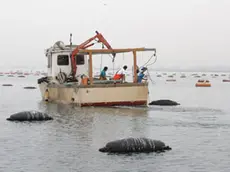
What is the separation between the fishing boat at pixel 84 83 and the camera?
36500mm

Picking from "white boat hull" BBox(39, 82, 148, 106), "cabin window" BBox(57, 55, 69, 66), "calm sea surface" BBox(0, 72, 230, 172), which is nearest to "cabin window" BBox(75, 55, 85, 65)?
"cabin window" BBox(57, 55, 69, 66)

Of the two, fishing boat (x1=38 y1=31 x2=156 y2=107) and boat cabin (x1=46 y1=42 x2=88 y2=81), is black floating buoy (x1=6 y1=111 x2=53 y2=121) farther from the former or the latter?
boat cabin (x1=46 y1=42 x2=88 y2=81)

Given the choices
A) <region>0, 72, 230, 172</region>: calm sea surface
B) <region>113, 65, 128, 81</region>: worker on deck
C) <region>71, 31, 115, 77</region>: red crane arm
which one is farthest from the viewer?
<region>71, 31, 115, 77</region>: red crane arm

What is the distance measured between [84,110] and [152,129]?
32.7ft

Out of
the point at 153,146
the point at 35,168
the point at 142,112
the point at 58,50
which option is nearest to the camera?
the point at 35,168

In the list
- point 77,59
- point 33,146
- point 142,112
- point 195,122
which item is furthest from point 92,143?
point 77,59

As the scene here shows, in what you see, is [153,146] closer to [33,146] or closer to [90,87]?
[33,146]

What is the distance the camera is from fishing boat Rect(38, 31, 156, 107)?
3650 cm

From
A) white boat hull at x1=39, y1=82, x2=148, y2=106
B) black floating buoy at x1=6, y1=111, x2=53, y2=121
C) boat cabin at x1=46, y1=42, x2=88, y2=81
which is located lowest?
black floating buoy at x1=6, y1=111, x2=53, y2=121

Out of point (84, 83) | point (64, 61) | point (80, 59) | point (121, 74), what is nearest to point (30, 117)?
point (84, 83)

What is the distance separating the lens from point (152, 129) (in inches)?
1033

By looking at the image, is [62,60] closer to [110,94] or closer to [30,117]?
[110,94]

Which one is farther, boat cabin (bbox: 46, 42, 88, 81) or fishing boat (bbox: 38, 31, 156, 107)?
boat cabin (bbox: 46, 42, 88, 81)

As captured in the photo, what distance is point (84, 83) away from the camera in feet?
121
